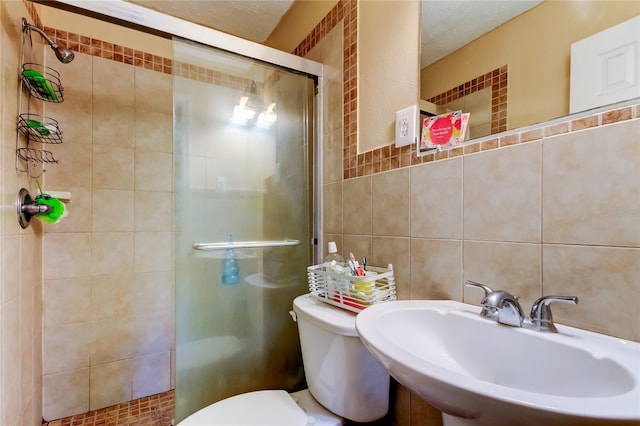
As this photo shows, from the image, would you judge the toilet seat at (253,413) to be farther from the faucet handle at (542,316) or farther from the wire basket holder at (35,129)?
the wire basket holder at (35,129)

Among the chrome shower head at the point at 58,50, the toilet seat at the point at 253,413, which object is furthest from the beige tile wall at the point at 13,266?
the toilet seat at the point at 253,413

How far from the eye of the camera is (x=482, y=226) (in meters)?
0.78

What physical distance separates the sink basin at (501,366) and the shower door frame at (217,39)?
2.47ft

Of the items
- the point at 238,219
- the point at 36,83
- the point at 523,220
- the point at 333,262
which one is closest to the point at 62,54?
the point at 36,83

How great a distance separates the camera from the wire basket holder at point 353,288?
3.00 ft

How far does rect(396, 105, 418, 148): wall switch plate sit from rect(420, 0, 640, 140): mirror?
42 mm

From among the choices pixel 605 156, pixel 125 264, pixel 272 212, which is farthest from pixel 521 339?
pixel 125 264

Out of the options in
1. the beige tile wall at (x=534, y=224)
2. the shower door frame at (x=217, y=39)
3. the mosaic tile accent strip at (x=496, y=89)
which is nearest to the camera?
the beige tile wall at (x=534, y=224)

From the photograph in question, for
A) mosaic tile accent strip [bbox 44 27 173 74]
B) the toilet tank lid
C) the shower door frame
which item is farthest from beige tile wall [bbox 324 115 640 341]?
mosaic tile accent strip [bbox 44 27 173 74]

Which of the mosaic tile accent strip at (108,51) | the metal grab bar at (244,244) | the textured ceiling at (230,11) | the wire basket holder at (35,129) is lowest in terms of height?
the metal grab bar at (244,244)

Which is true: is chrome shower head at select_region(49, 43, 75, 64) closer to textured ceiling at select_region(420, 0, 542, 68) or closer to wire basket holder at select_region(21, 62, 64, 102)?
wire basket holder at select_region(21, 62, 64, 102)

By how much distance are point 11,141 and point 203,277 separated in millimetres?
782

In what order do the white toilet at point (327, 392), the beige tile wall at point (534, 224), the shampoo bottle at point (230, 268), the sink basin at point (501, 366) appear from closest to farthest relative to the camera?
the sink basin at point (501, 366) → the beige tile wall at point (534, 224) → the white toilet at point (327, 392) → the shampoo bottle at point (230, 268)

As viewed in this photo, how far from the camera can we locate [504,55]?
796mm
